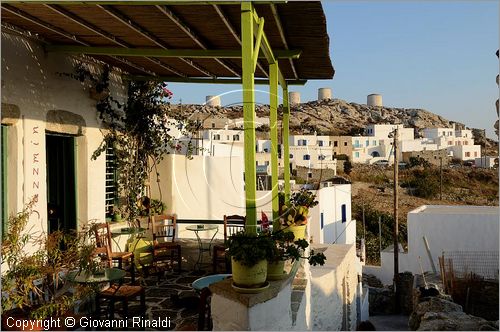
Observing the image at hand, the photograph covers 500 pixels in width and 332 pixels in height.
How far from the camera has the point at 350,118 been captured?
267 feet

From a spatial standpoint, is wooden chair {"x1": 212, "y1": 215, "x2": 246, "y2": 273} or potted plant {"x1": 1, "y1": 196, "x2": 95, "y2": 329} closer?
potted plant {"x1": 1, "y1": 196, "x2": 95, "y2": 329}

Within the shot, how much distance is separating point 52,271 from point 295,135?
49808 mm

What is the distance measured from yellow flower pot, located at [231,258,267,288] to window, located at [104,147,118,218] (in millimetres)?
4846

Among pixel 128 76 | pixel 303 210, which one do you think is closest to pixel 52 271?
pixel 303 210

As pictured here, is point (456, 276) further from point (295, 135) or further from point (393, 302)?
point (295, 135)

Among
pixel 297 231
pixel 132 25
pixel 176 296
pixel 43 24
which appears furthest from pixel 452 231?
pixel 43 24

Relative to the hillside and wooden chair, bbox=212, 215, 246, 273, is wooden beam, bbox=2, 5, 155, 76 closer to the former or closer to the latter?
wooden chair, bbox=212, 215, 246, 273

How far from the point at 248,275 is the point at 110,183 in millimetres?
5091

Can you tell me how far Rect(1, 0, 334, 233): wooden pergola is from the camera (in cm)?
356

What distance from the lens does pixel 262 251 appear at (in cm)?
329

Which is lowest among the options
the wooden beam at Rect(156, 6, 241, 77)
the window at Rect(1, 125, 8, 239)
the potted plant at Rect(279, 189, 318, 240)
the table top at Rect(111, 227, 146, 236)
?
the table top at Rect(111, 227, 146, 236)

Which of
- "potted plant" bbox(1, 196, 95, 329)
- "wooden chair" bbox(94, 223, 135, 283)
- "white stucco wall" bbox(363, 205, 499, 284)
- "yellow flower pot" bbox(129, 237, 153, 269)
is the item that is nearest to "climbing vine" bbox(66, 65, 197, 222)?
"yellow flower pot" bbox(129, 237, 153, 269)

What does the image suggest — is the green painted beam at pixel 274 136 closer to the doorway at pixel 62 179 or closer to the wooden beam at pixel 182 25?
the wooden beam at pixel 182 25

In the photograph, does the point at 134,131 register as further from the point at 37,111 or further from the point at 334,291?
the point at 334,291
